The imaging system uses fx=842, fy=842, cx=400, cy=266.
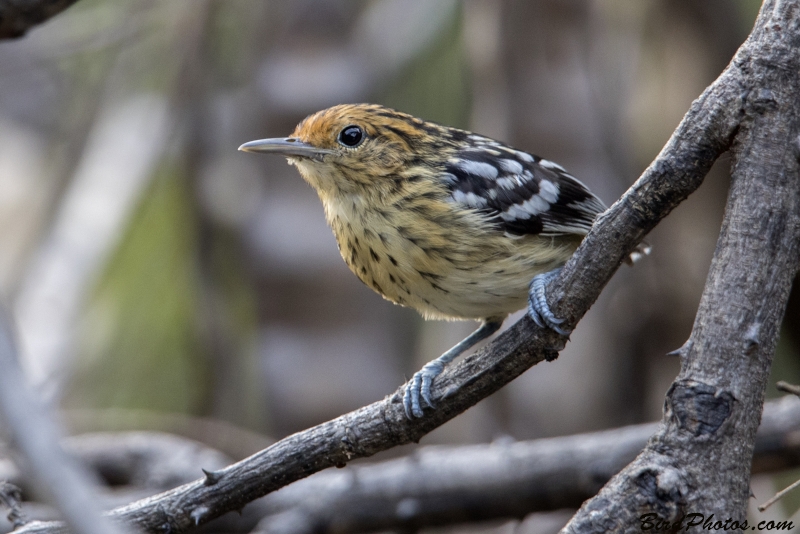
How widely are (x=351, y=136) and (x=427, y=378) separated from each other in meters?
1.23

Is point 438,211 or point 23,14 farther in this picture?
point 438,211

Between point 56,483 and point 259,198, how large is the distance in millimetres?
5756

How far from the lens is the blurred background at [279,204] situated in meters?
5.81

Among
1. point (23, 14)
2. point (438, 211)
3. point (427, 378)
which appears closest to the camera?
point (23, 14)

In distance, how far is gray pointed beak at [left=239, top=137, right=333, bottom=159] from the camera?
367cm

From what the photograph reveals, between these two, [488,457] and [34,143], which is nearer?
[488,457]

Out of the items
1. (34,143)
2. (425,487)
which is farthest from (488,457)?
(34,143)

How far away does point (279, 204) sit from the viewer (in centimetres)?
659

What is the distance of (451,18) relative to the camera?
8086mm

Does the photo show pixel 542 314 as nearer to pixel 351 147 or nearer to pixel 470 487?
pixel 351 147

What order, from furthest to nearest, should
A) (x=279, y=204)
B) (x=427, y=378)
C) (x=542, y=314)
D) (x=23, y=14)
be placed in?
(x=279, y=204), (x=427, y=378), (x=23, y=14), (x=542, y=314)

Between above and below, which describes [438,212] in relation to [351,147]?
below

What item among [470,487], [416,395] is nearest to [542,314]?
[416,395]

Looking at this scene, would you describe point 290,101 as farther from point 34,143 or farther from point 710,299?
point 710,299
